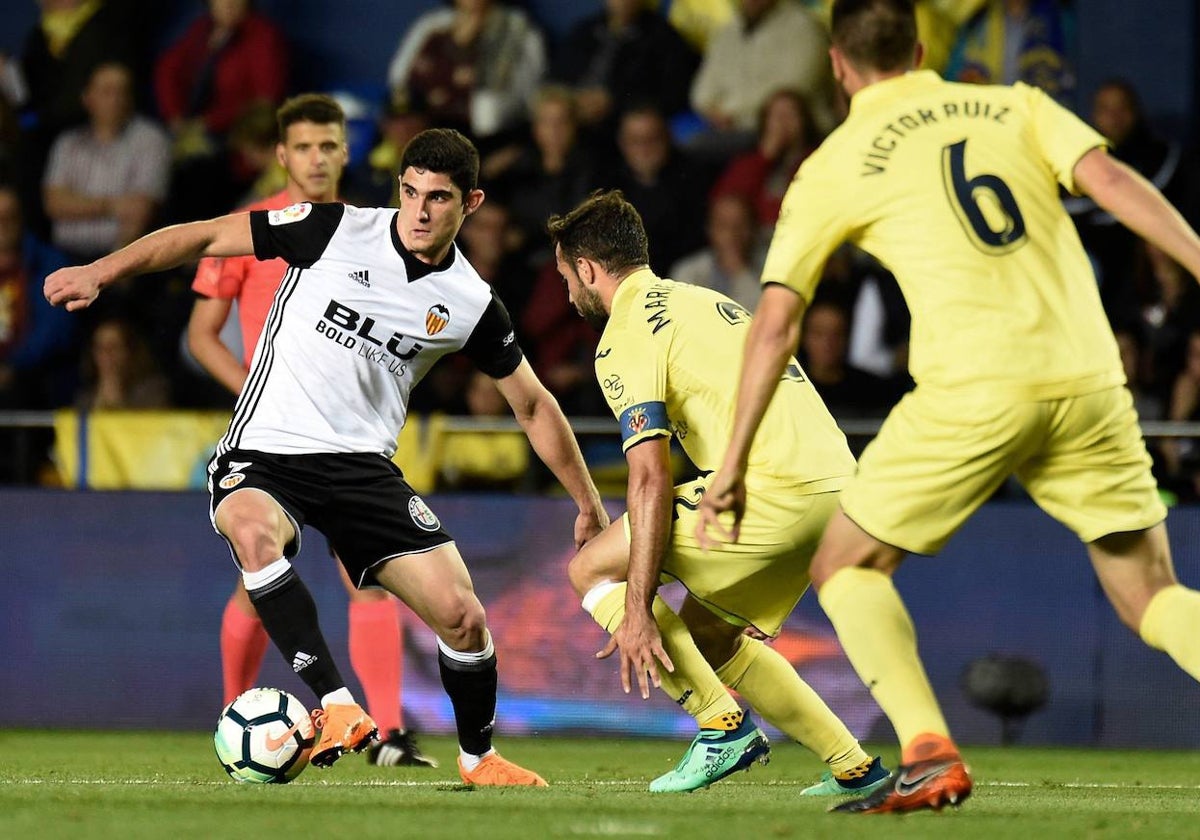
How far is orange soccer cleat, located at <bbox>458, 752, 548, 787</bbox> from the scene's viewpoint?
6.19m

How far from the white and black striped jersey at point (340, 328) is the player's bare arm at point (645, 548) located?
1.12 meters

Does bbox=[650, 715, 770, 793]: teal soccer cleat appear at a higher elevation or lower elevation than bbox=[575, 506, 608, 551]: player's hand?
lower

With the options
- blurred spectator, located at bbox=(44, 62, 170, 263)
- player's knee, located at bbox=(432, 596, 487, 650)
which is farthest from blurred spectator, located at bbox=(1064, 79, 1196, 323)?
player's knee, located at bbox=(432, 596, 487, 650)

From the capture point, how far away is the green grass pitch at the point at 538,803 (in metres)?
4.40

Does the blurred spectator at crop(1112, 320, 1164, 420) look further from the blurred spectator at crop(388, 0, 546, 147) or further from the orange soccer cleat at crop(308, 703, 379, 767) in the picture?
the orange soccer cleat at crop(308, 703, 379, 767)

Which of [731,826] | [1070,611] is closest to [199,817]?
[731,826]

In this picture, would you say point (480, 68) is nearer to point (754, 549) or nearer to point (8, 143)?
point (8, 143)

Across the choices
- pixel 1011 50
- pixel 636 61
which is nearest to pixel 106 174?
pixel 636 61

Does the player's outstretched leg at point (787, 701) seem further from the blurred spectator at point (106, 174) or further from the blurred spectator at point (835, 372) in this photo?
the blurred spectator at point (106, 174)

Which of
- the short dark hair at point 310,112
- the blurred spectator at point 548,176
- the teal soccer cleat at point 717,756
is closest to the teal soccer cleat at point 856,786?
the teal soccer cleat at point 717,756

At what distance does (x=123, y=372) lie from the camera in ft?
35.2

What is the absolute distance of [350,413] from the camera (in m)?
6.37

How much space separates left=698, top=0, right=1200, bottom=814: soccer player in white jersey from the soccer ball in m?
1.60

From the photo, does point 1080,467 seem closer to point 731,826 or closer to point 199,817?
point 731,826
